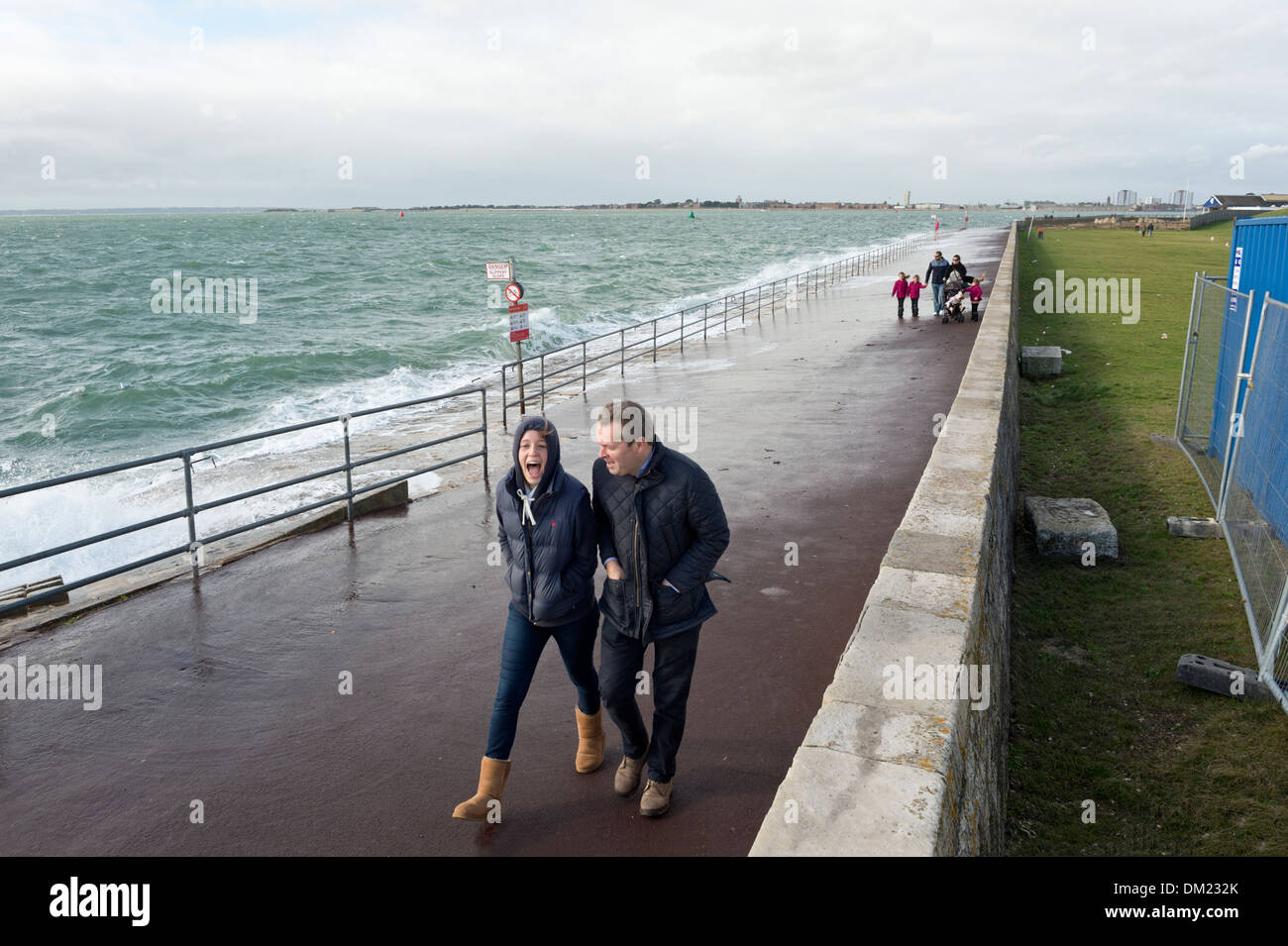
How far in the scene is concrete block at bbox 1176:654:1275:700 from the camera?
6152mm

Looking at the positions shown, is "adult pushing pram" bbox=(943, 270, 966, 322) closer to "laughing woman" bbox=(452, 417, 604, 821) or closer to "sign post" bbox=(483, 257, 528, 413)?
"sign post" bbox=(483, 257, 528, 413)

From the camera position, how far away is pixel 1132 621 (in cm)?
754

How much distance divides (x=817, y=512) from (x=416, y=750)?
17.2ft

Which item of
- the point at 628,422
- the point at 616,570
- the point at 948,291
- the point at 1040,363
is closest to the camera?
the point at 628,422

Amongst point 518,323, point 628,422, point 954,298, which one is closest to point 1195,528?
point 628,422

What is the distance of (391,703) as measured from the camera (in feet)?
18.7

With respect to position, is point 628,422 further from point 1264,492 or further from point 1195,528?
point 1195,528

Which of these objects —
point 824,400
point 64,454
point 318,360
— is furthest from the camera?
point 318,360

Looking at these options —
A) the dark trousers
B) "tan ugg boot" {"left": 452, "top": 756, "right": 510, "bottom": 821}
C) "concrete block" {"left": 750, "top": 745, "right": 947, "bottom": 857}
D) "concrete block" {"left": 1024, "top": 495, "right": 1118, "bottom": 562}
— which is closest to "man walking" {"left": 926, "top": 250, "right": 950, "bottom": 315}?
"concrete block" {"left": 1024, "top": 495, "right": 1118, "bottom": 562}

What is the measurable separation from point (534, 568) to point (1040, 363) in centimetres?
1563

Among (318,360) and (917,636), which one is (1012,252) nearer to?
(318,360)

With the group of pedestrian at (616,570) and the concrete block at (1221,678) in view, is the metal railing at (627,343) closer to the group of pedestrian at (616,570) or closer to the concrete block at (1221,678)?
the group of pedestrian at (616,570)
